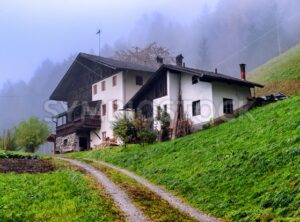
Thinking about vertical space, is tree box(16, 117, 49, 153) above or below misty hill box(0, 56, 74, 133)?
below

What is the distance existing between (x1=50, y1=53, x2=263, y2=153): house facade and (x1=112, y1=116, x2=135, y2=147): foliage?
448 centimetres

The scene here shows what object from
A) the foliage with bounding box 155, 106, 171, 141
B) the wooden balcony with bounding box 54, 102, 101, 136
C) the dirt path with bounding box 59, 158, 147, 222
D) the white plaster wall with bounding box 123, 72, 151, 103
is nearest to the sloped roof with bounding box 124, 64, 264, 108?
the white plaster wall with bounding box 123, 72, 151, 103

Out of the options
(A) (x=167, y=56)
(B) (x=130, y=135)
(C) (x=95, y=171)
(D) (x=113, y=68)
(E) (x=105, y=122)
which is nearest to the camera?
(C) (x=95, y=171)

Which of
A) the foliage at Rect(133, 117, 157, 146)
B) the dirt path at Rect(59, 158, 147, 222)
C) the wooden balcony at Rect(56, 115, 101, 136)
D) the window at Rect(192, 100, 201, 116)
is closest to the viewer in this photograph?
the dirt path at Rect(59, 158, 147, 222)

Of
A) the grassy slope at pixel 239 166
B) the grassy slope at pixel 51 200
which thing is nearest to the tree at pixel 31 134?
the grassy slope at pixel 239 166

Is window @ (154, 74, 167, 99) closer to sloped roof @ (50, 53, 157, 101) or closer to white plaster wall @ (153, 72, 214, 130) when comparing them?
white plaster wall @ (153, 72, 214, 130)

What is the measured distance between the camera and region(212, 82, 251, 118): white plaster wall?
35.2m

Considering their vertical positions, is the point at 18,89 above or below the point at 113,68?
above

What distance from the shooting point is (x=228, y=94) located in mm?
36562

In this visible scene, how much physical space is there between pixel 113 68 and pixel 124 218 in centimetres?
3261

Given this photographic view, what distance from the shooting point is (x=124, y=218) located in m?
12.6

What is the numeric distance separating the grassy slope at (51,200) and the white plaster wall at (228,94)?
18.4m

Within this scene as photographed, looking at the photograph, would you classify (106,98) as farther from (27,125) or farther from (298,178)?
(298,178)

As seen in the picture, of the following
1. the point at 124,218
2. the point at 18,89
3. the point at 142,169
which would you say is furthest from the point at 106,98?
the point at 18,89
